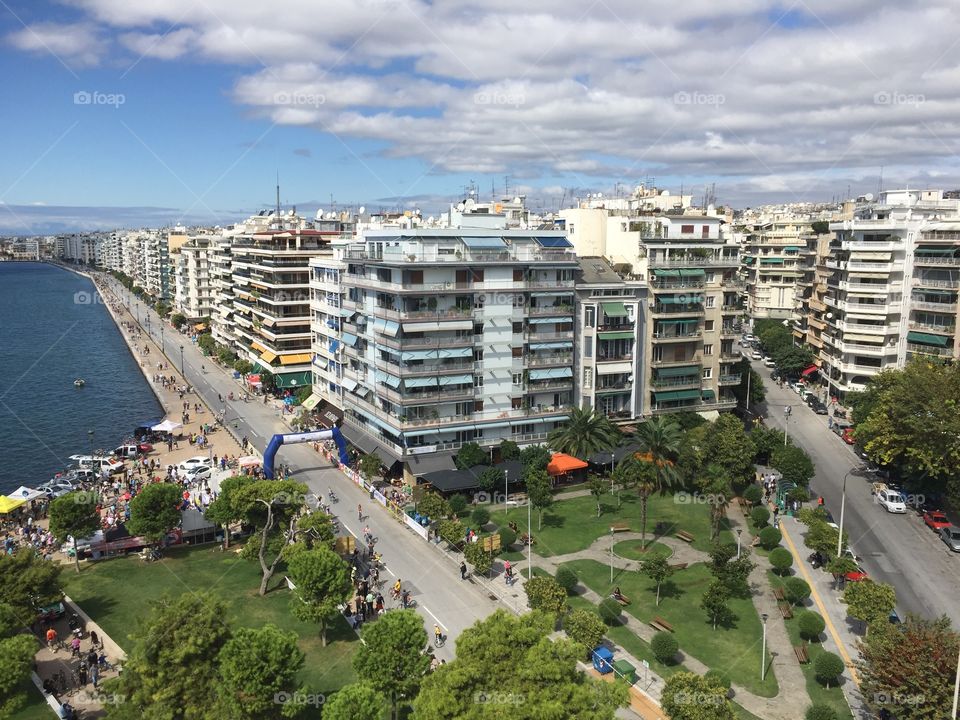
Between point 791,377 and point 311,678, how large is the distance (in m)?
70.4

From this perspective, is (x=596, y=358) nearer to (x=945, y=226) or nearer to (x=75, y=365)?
(x=945, y=226)

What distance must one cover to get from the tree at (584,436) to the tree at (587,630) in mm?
23137

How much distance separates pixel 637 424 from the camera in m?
58.4

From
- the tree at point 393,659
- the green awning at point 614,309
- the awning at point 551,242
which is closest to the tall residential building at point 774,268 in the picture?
the green awning at point 614,309

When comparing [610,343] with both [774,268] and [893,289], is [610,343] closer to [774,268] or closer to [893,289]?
[893,289]

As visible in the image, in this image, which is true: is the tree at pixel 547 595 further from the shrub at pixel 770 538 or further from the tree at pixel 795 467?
the tree at pixel 795 467

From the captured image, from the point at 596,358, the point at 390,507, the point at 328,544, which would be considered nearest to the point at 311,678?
the point at 328,544

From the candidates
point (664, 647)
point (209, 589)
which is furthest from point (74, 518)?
point (664, 647)

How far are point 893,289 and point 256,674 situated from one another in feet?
207

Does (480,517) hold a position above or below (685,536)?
above

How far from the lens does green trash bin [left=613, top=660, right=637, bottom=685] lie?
29.2 meters

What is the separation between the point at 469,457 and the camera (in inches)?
2007

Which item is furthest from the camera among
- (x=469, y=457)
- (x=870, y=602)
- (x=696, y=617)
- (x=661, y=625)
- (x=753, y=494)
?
(x=469, y=457)

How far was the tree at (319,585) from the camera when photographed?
31.9 m
